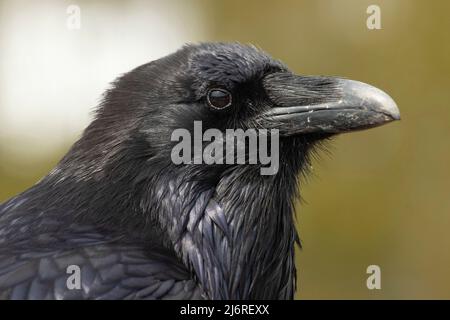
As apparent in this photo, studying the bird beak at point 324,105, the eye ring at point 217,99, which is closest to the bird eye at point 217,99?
the eye ring at point 217,99

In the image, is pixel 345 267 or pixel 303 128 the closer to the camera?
pixel 303 128

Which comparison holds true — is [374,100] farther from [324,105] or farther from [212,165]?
[212,165]

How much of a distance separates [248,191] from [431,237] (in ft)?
23.5

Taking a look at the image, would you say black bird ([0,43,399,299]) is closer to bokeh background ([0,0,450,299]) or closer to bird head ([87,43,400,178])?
bird head ([87,43,400,178])

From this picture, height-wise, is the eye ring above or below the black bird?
above

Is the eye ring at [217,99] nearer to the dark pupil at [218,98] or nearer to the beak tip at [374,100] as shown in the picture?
the dark pupil at [218,98]

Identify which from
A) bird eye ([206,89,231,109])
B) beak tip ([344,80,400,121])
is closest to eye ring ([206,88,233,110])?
bird eye ([206,89,231,109])

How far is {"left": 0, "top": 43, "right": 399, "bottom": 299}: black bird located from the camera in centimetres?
329

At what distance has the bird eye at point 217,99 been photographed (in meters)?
3.50

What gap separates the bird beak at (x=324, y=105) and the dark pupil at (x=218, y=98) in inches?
7.9

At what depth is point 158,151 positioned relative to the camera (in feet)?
11.2

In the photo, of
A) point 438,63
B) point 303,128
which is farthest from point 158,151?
point 438,63

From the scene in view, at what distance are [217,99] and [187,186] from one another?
372 mm
